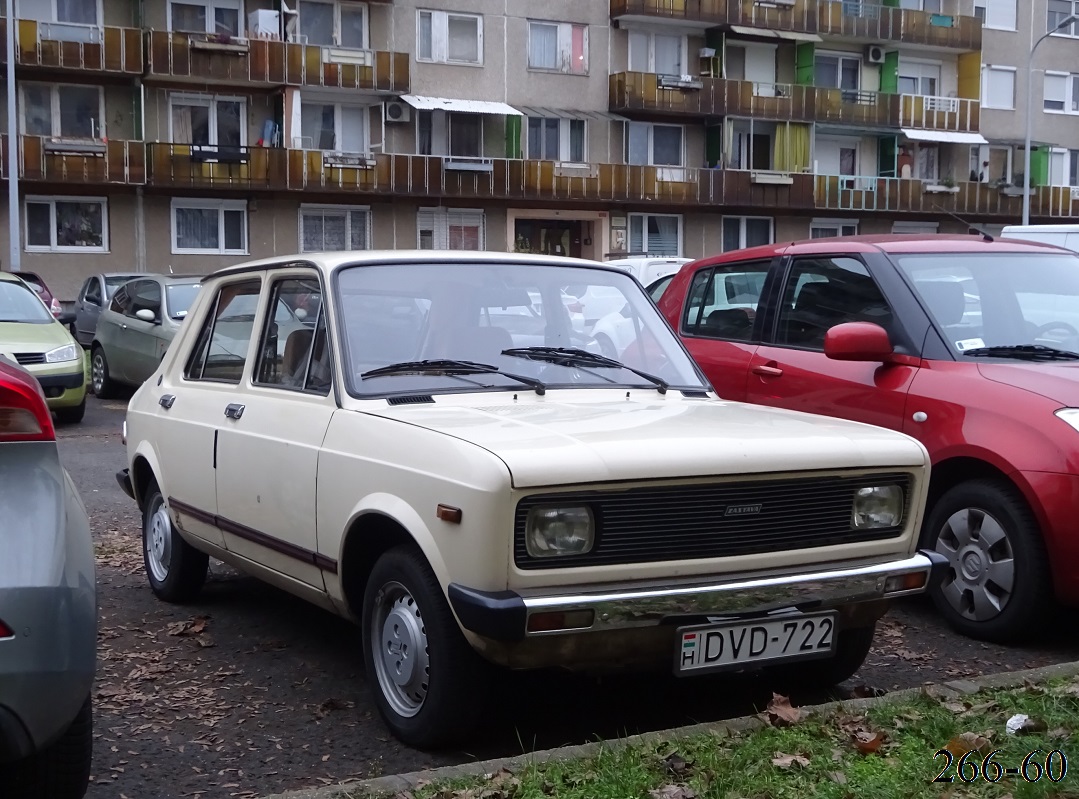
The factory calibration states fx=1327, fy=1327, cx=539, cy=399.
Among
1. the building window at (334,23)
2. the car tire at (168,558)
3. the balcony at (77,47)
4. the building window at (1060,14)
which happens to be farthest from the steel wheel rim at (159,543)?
the building window at (1060,14)

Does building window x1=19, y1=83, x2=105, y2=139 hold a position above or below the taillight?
above

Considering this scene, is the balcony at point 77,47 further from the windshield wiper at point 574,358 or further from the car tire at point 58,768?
the car tire at point 58,768

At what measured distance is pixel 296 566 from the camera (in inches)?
204

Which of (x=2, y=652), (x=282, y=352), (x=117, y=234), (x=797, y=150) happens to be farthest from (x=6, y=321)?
(x=797, y=150)

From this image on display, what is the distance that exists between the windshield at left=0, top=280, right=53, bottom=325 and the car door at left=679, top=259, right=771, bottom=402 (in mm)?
9900

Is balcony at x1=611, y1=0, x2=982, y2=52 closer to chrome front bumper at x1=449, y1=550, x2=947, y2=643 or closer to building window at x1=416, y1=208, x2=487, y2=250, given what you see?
building window at x1=416, y1=208, x2=487, y2=250

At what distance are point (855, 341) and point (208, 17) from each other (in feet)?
117

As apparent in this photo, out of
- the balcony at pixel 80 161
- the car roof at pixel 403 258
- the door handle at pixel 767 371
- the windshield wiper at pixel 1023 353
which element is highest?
the balcony at pixel 80 161

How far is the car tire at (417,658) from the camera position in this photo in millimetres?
4250

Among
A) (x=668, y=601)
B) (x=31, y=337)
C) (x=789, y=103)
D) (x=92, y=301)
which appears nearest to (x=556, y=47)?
(x=789, y=103)

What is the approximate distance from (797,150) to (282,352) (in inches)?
1669

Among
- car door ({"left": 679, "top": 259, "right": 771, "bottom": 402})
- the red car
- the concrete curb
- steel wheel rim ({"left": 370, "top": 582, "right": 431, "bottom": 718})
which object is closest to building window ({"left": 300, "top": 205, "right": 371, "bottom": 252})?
car door ({"left": 679, "top": 259, "right": 771, "bottom": 402})

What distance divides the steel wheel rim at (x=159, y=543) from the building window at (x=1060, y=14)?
171 ft

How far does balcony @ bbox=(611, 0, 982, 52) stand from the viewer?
43156 mm
